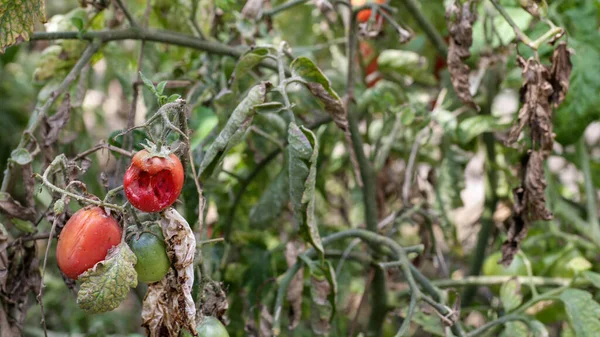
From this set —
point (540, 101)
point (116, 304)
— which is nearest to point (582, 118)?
point (540, 101)

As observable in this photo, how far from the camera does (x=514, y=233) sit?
1027 mm

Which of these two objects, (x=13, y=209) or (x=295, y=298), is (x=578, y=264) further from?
(x=13, y=209)

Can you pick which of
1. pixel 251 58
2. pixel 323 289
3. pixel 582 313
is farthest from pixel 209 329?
pixel 582 313

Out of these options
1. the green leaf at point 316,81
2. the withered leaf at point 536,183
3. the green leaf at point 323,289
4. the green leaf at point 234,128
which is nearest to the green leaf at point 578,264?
the withered leaf at point 536,183

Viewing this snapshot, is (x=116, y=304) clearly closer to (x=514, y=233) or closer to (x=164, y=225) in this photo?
(x=164, y=225)

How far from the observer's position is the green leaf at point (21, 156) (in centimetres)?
87

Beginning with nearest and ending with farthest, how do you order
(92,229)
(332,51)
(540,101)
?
1. (92,229)
2. (540,101)
3. (332,51)

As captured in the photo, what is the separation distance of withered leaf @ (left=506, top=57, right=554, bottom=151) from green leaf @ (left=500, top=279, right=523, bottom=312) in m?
0.26

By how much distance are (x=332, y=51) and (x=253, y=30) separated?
1.65 feet

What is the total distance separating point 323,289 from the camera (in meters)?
0.98

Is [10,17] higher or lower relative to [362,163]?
higher

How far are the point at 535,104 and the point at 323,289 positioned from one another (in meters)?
0.39

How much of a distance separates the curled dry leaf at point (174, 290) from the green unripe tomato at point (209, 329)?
25mm

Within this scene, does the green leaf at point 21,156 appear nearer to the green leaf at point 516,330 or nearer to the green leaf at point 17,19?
the green leaf at point 17,19
